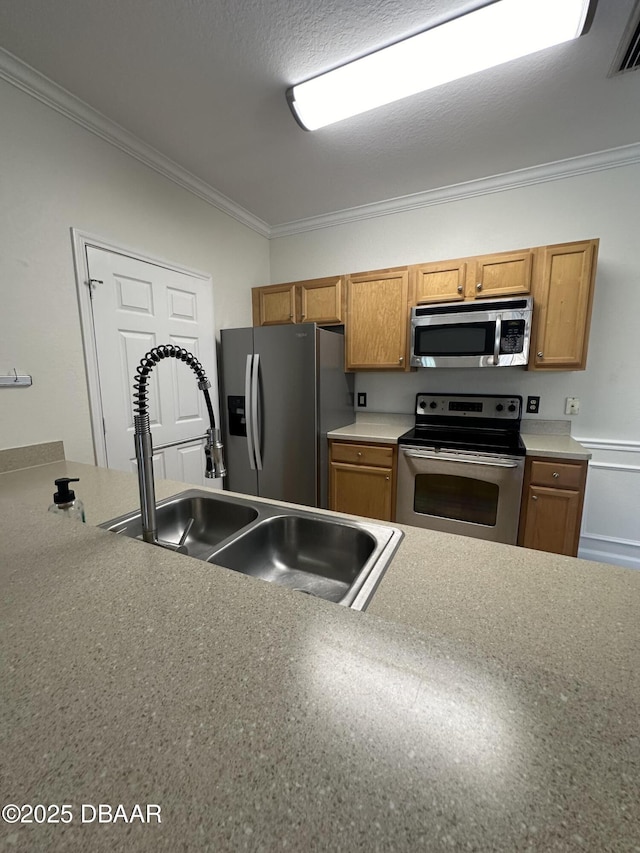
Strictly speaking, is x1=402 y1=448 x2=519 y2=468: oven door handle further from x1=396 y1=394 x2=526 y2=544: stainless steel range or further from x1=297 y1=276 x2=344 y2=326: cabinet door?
x1=297 y1=276 x2=344 y2=326: cabinet door

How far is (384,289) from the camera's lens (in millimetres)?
2600

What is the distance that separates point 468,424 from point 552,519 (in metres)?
0.86

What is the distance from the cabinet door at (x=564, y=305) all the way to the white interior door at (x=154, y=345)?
89.6 inches

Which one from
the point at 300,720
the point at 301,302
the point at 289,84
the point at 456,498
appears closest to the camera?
the point at 300,720

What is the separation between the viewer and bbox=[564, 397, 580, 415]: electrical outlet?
244 cm

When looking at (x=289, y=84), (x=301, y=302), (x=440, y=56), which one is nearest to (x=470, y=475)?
(x=301, y=302)

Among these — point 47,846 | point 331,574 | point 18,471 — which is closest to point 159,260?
point 18,471

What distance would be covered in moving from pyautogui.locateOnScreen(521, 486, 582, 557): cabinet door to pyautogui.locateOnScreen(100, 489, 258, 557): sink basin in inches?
69.5

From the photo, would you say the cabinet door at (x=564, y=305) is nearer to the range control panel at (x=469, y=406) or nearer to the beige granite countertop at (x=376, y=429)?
the range control panel at (x=469, y=406)

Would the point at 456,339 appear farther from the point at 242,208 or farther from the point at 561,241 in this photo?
the point at 242,208

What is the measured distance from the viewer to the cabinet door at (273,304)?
2.95 metres

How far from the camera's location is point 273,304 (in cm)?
304

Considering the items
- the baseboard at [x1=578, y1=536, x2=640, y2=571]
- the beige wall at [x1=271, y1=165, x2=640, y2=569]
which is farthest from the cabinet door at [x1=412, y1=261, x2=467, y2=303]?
the baseboard at [x1=578, y1=536, x2=640, y2=571]

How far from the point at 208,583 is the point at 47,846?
337 mm
